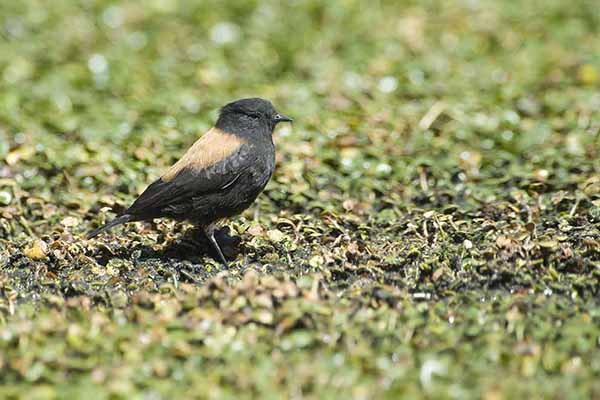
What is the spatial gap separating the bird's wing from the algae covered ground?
1.42 feet

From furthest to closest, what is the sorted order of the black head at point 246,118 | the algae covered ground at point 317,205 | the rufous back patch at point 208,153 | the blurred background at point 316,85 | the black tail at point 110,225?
1. the blurred background at point 316,85
2. the black head at point 246,118
3. the rufous back patch at point 208,153
4. the black tail at point 110,225
5. the algae covered ground at point 317,205

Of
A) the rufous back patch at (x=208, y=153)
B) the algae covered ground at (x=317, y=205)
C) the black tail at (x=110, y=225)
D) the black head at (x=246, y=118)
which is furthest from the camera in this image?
the black head at (x=246, y=118)

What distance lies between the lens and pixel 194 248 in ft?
21.6

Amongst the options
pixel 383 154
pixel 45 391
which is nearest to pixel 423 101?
pixel 383 154

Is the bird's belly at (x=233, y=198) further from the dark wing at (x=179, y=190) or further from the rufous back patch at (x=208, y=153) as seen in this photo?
the rufous back patch at (x=208, y=153)

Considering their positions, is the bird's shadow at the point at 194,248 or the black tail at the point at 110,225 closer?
the black tail at the point at 110,225

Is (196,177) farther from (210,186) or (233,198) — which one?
(233,198)

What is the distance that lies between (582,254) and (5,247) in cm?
423

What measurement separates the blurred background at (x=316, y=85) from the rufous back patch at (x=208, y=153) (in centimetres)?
108

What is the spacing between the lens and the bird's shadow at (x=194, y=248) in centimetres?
640

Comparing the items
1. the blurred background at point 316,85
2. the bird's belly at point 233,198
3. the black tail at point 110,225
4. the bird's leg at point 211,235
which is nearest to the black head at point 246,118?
the bird's belly at point 233,198

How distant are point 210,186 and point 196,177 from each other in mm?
132

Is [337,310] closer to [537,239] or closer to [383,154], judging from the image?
[537,239]

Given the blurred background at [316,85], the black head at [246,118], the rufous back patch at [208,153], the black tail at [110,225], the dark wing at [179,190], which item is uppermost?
the black head at [246,118]
